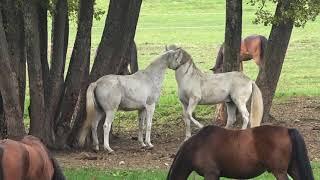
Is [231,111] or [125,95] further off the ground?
[125,95]

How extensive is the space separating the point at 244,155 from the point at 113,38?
6.55 m

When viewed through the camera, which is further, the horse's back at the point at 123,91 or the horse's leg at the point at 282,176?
the horse's back at the point at 123,91

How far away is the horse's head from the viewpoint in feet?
50.9

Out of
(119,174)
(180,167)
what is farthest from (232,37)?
(180,167)

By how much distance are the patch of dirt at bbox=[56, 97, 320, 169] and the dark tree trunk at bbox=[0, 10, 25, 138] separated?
1.00 meters

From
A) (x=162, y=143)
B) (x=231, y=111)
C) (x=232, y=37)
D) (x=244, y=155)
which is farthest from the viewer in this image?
(x=232, y=37)

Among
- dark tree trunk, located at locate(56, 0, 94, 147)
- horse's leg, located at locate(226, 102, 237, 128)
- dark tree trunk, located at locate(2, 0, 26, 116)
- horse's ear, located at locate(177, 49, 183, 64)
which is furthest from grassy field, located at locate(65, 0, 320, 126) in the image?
dark tree trunk, located at locate(2, 0, 26, 116)

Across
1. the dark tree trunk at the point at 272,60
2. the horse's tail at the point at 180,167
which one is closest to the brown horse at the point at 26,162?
the horse's tail at the point at 180,167

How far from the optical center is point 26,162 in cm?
778

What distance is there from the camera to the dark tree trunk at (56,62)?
14.9 metres

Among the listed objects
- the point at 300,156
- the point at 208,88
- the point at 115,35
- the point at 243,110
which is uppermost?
the point at 115,35

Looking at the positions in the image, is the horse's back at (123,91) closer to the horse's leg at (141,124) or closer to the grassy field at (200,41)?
the horse's leg at (141,124)

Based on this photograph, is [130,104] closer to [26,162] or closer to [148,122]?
[148,122]

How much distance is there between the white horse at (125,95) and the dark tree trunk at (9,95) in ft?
5.65
